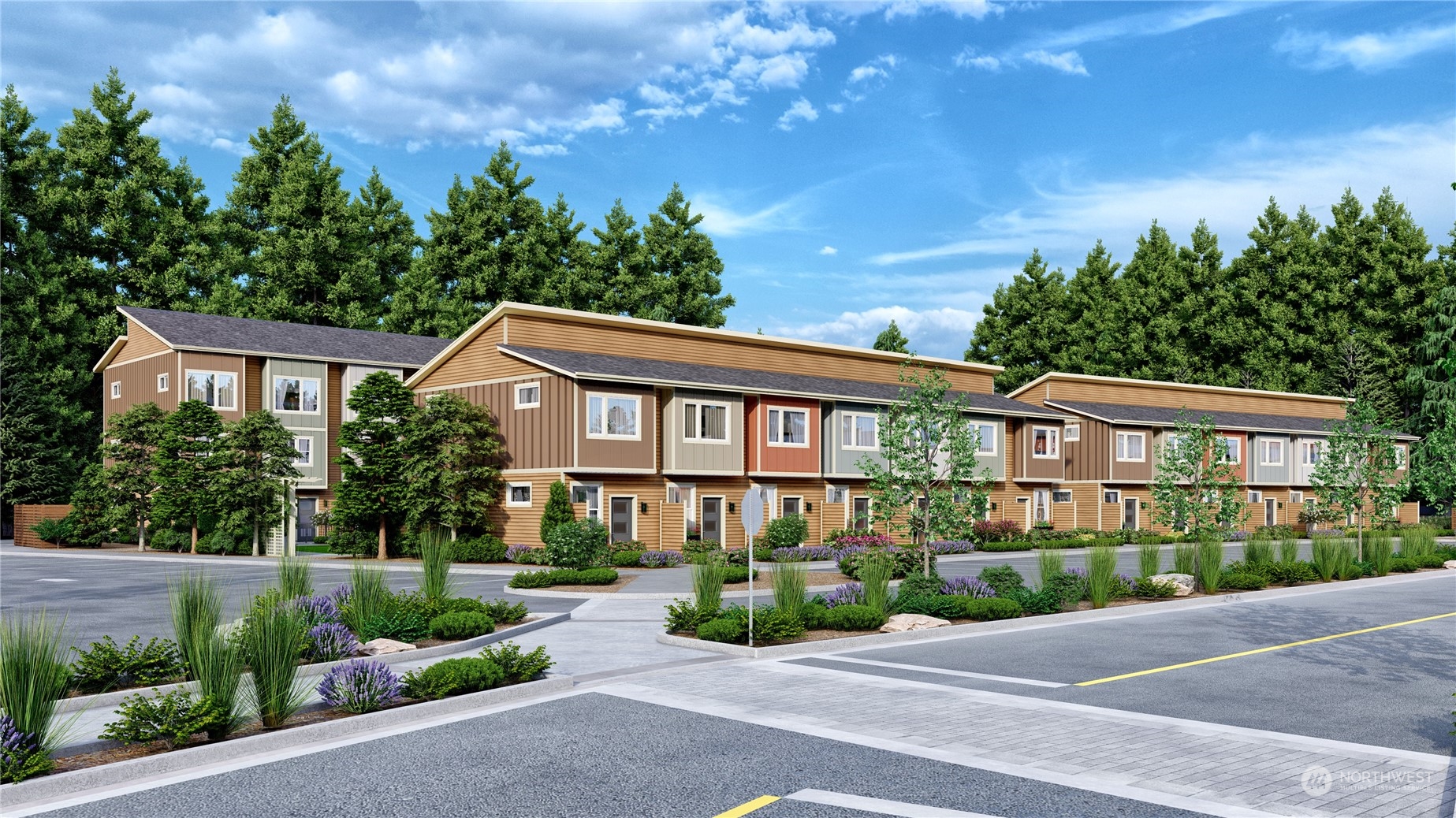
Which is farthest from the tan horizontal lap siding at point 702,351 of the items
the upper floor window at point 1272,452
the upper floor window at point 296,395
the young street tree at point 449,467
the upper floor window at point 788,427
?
the upper floor window at point 1272,452

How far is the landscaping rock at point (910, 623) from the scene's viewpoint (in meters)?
18.0

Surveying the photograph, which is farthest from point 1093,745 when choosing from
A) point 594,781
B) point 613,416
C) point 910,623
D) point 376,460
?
point 376,460

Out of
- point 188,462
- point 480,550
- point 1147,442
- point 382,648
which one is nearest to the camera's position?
point 382,648

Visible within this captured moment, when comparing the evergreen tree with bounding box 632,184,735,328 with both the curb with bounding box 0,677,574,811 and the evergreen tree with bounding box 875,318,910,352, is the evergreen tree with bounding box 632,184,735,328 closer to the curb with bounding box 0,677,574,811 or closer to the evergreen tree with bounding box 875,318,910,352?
the evergreen tree with bounding box 875,318,910,352

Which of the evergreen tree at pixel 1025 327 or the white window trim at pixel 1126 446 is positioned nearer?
the white window trim at pixel 1126 446

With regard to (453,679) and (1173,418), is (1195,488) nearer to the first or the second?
(453,679)

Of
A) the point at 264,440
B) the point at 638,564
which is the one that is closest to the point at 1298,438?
the point at 638,564

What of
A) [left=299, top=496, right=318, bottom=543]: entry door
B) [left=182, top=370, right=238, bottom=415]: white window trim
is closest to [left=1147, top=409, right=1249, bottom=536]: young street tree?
[left=299, top=496, right=318, bottom=543]: entry door

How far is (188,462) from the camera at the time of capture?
40.7 m

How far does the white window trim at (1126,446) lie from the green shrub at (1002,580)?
3580cm

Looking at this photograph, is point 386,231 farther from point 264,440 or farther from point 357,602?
point 357,602

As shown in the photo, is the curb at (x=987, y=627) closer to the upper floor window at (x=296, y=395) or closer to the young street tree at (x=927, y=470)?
the young street tree at (x=927, y=470)

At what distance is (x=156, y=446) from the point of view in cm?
4288

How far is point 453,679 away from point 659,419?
26.2m
